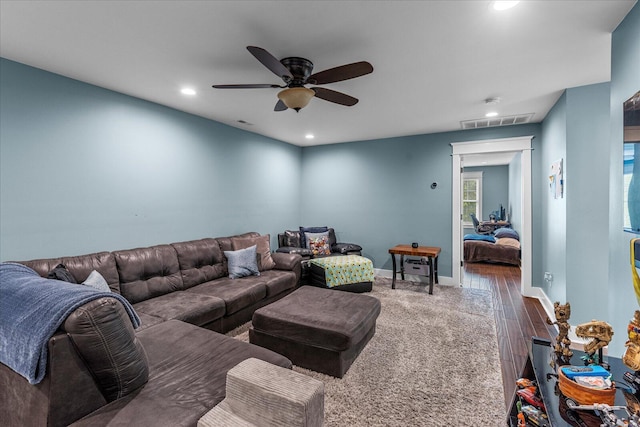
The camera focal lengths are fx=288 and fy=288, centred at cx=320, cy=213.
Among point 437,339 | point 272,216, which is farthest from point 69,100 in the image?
point 437,339

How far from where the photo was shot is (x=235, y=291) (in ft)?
10.4

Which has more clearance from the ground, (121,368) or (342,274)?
(121,368)

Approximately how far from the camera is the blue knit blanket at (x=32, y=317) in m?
1.08

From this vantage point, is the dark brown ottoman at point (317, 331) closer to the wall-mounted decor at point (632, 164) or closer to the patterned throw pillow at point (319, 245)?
the wall-mounted decor at point (632, 164)

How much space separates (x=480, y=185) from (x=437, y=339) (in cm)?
826

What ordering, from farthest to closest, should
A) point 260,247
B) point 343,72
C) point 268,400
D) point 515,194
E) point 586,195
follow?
point 515,194, point 260,247, point 586,195, point 343,72, point 268,400

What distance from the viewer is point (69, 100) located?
9.09ft

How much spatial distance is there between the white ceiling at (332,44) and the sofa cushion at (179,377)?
2109 millimetres

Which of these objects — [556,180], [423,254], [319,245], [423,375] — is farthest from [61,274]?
[556,180]

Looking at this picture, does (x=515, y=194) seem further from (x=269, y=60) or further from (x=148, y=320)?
(x=148, y=320)

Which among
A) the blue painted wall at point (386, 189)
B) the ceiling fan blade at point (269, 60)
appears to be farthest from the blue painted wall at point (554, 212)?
the ceiling fan blade at point (269, 60)

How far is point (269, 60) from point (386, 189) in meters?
3.90

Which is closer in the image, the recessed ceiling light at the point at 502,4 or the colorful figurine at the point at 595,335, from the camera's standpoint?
the colorful figurine at the point at 595,335

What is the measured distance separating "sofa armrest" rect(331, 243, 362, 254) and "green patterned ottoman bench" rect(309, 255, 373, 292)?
1.91 feet
